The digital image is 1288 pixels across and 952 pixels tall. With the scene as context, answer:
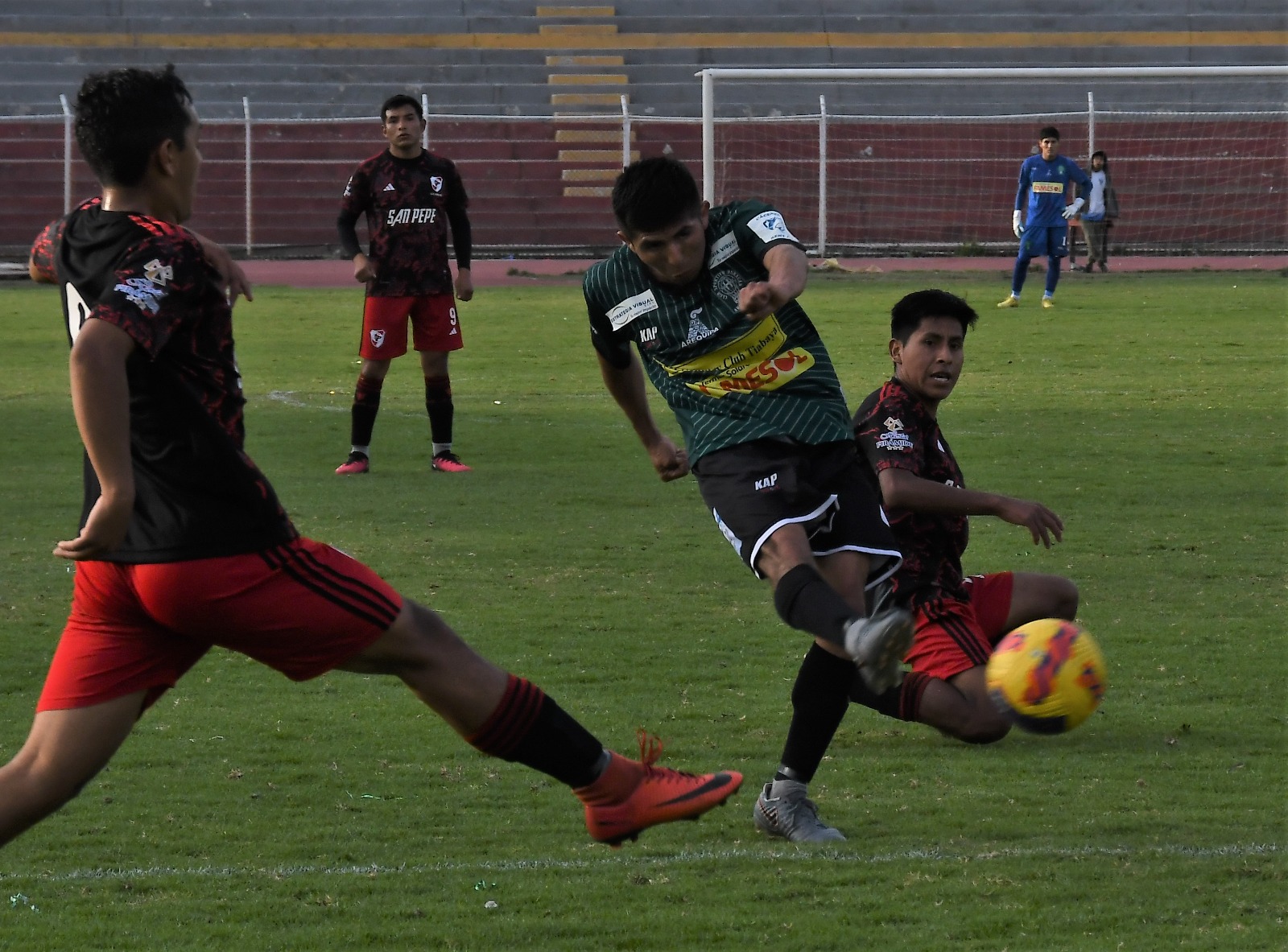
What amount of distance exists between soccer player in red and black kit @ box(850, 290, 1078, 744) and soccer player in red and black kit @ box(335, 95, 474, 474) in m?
5.21

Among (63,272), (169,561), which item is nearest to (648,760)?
(169,561)

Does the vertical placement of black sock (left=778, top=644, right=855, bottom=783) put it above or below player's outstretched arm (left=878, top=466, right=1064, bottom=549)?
below

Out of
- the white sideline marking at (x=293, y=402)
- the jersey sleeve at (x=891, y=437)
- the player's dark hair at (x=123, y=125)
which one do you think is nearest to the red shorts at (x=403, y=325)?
the white sideline marking at (x=293, y=402)

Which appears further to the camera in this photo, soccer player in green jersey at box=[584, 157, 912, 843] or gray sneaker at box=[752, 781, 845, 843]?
soccer player in green jersey at box=[584, 157, 912, 843]

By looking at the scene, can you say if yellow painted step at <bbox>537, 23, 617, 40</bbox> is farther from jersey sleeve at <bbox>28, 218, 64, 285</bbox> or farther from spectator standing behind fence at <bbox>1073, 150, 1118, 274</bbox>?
jersey sleeve at <bbox>28, 218, 64, 285</bbox>

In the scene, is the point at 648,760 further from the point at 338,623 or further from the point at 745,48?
the point at 745,48

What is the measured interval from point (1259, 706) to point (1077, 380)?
828 cm

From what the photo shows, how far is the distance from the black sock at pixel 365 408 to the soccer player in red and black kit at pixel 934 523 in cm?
515

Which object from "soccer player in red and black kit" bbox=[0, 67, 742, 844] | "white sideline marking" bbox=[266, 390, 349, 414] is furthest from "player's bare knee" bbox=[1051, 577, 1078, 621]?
"white sideline marking" bbox=[266, 390, 349, 414]

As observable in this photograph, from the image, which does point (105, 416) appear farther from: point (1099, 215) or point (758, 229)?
point (1099, 215)

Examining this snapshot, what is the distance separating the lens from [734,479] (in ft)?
14.4

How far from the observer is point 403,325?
10.0 meters

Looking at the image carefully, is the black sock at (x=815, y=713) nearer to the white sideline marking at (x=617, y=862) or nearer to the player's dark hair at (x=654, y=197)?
the white sideline marking at (x=617, y=862)

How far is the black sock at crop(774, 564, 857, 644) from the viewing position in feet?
12.8
